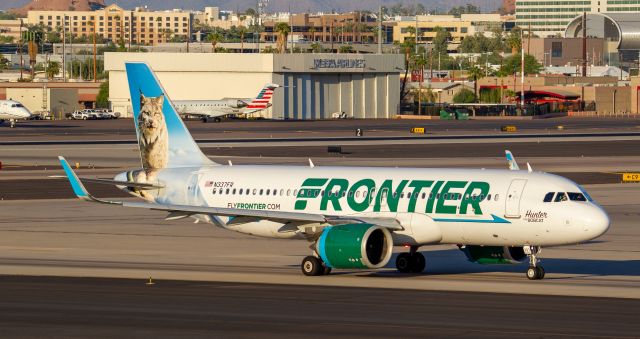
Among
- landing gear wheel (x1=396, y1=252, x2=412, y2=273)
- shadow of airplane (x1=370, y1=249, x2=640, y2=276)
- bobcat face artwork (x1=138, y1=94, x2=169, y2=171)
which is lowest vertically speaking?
shadow of airplane (x1=370, y1=249, x2=640, y2=276)

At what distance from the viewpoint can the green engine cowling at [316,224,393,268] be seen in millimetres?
42375

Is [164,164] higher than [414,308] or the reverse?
higher

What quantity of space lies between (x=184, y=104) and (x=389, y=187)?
150369 mm

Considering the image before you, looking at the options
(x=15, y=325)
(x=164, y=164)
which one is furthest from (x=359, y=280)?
(x=15, y=325)

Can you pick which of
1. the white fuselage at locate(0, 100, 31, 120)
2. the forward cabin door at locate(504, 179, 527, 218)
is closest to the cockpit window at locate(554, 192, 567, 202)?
the forward cabin door at locate(504, 179, 527, 218)

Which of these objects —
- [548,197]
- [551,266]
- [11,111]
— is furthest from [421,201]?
[11,111]

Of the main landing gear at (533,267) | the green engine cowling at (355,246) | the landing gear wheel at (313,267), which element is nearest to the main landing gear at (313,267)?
the landing gear wheel at (313,267)

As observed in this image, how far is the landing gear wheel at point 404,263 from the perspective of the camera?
46594 mm

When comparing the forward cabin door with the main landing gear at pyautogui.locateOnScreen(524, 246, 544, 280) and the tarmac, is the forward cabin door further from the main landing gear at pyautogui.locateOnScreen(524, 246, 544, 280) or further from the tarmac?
the tarmac

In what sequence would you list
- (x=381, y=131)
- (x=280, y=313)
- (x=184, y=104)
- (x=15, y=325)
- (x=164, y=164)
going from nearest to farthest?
(x=15, y=325) → (x=280, y=313) → (x=164, y=164) → (x=381, y=131) → (x=184, y=104)

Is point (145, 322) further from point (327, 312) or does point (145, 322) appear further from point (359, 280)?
point (359, 280)

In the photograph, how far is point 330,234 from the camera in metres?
43.2

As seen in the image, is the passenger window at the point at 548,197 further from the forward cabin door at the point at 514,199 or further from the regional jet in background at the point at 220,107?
the regional jet in background at the point at 220,107

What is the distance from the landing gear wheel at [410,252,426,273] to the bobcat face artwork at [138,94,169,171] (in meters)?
10.8
